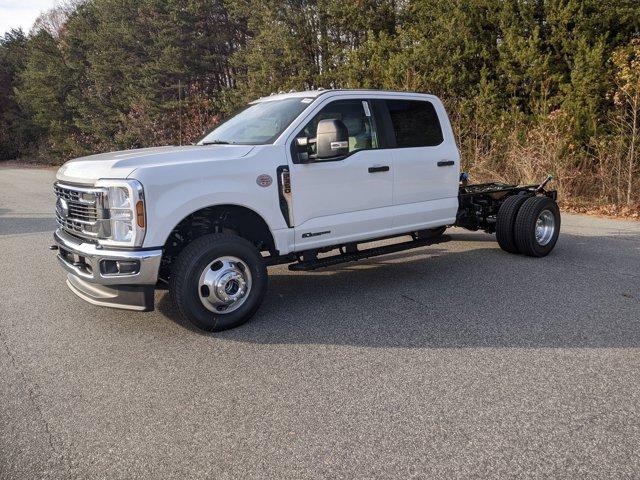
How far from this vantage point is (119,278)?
14.3ft

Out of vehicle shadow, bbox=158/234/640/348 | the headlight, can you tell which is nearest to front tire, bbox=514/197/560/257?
vehicle shadow, bbox=158/234/640/348

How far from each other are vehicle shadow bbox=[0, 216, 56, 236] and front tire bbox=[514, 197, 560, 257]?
8286 mm

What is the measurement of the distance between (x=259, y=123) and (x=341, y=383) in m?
3.00

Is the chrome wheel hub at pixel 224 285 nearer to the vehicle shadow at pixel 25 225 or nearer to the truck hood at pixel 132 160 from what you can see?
the truck hood at pixel 132 160

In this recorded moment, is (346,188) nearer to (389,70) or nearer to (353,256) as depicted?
(353,256)

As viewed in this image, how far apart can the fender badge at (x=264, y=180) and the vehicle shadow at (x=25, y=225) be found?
6946 millimetres

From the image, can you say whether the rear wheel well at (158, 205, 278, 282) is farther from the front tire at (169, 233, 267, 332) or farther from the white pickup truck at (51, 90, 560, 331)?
the front tire at (169, 233, 267, 332)

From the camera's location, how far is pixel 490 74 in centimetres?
1537

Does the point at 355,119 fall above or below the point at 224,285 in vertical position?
above

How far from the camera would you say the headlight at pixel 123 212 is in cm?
427

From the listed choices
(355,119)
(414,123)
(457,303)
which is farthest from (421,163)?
(457,303)

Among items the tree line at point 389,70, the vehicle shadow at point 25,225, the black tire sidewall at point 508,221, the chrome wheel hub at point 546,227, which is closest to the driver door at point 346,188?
the black tire sidewall at point 508,221

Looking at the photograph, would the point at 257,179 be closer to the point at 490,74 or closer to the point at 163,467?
the point at 163,467

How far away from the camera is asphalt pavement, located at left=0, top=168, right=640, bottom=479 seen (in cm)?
289
